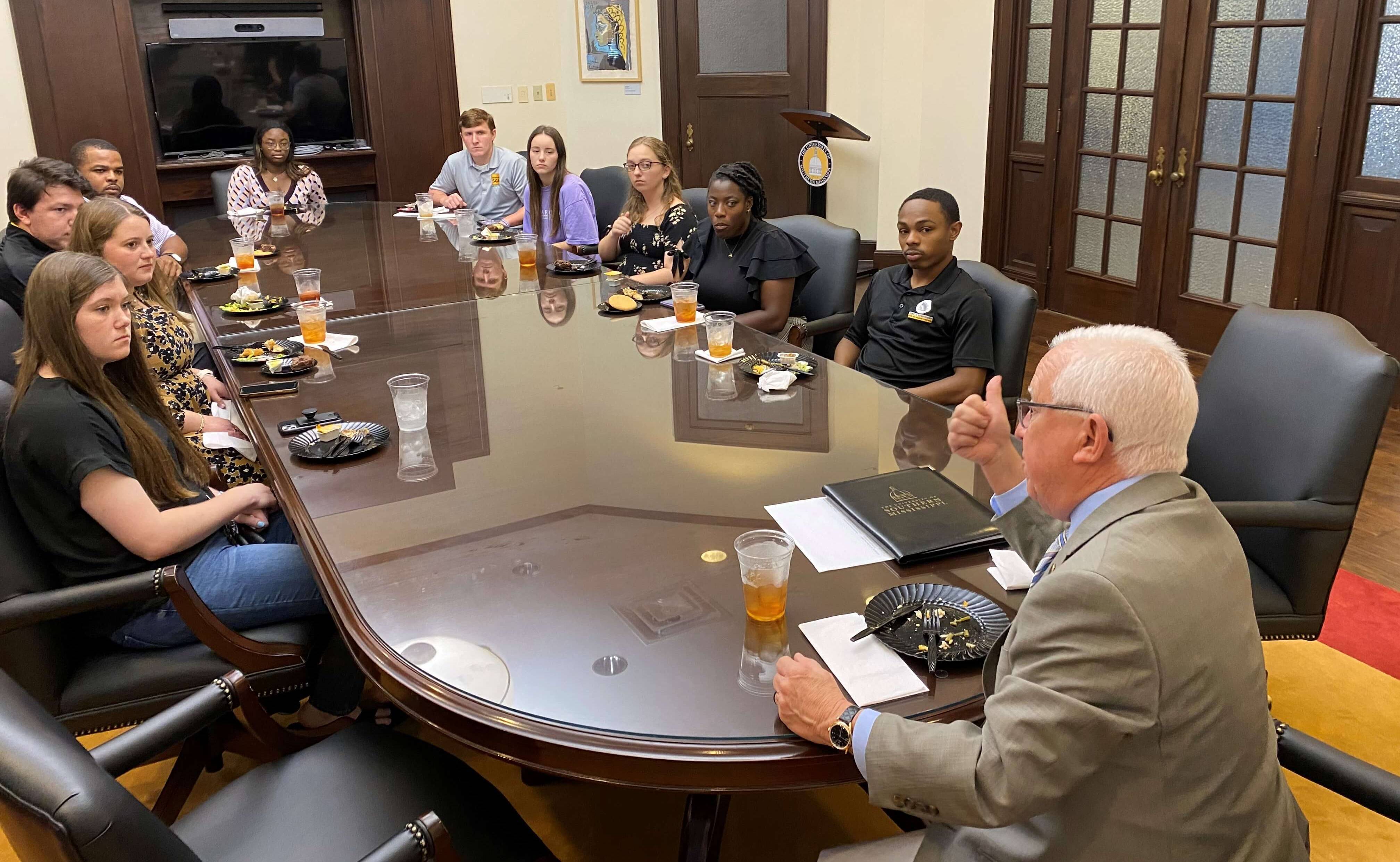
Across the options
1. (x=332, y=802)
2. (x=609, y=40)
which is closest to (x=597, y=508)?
(x=332, y=802)

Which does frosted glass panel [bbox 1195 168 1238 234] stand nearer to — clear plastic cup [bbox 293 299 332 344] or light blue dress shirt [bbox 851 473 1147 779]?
clear plastic cup [bbox 293 299 332 344]

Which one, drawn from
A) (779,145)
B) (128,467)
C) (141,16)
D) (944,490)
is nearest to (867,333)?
(944,490)

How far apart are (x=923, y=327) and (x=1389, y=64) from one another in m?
2.60

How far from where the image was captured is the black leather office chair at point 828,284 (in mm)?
3521

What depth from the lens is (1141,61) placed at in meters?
5.07

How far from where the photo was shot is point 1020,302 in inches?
109

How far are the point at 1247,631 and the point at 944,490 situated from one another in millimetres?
694

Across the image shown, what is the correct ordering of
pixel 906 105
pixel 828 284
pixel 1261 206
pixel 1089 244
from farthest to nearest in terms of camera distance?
pixel 906 105
pixel 1089 244
pixel 1261 206
pixel 828 284

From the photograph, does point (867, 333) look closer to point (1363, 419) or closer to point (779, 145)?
point (1363, 419)

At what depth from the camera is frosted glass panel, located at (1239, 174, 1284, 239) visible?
4578mm

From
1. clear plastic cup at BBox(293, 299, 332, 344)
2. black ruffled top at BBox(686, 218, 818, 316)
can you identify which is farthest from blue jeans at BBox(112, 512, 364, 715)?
black ruffled top at BBox(686, 218, 818, 316)

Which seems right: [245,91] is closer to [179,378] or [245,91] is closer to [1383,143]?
[179,378]

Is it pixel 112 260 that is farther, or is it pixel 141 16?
pixel 141 16

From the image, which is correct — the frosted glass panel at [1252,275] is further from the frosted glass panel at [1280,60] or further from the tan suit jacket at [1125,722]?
the tan suit jacket at [1125,722]
